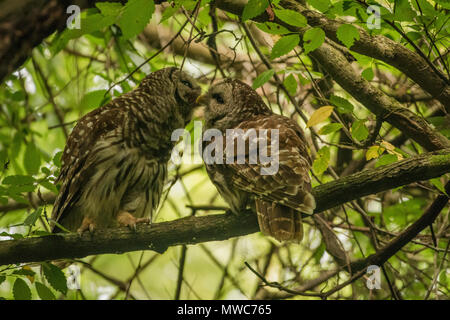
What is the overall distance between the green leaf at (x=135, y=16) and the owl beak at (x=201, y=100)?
1297 millimetres

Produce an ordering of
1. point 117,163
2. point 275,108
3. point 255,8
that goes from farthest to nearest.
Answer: point 275,108 → point 117,163 → point 255,8

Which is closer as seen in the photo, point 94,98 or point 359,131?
point 359,131

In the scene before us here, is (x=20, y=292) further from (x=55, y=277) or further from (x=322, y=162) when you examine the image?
(x=322, y=162)

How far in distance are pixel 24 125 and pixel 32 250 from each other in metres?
1.98

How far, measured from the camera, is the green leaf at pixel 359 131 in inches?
107

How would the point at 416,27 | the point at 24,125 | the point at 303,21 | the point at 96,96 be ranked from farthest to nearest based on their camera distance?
1. the point at 24,125
2. the point at 96,96
3. the point at 416,27
4. the point at 303,21

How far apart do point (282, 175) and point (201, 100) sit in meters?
1.04

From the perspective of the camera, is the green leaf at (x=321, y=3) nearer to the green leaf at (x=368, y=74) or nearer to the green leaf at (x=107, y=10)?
the green leaf at (x=368, y=74)

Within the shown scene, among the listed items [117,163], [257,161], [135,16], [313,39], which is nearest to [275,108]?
[117,163]

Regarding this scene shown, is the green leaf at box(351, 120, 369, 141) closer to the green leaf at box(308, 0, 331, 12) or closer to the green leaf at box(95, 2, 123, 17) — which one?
the green leaf at box(308, 0, 331, 12)

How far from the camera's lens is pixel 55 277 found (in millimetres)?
2578

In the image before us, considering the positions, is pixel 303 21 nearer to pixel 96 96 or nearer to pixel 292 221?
pixel 292 221

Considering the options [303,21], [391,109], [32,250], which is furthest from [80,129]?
[391,109]
